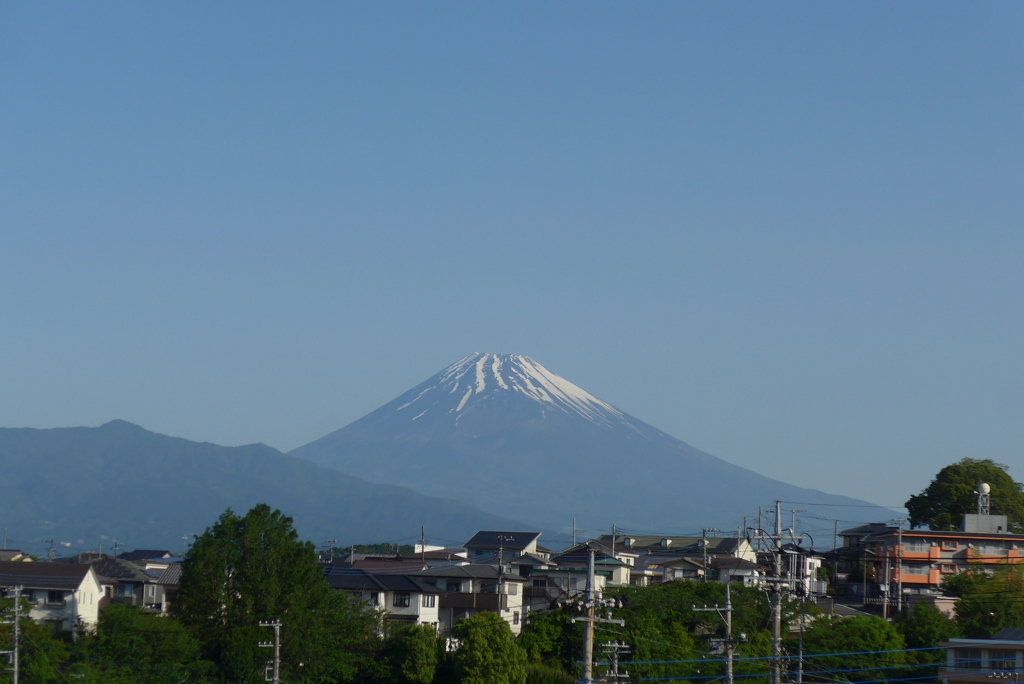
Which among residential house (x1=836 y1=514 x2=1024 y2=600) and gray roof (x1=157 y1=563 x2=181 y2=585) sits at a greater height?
residential house (x1=836 y1=514 x2=1024 y2=600)

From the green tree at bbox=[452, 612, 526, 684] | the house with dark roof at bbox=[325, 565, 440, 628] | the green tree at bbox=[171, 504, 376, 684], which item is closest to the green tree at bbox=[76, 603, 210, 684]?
the green tree at bbox=[171, 504, 376, 684]

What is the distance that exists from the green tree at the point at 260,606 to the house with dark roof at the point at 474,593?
862cm

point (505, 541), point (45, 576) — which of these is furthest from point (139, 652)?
point (505, 541)

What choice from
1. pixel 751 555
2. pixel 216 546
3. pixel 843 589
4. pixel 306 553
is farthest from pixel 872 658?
pixel 751 555

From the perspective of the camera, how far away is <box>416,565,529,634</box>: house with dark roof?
42.7 meters

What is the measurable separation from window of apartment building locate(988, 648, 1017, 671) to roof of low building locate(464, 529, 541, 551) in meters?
34.6

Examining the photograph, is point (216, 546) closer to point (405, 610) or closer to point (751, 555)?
point (405, 610)

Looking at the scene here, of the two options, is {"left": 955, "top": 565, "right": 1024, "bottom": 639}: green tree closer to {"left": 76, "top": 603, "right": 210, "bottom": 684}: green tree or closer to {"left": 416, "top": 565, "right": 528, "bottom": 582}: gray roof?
{"left": 416, "top": 565, "right": 528, "bottom": 582}: gray roof

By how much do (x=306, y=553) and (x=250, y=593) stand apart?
2.09m

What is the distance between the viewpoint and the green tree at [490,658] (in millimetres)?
31859

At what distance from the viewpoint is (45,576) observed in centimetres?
4238

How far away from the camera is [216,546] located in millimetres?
33281

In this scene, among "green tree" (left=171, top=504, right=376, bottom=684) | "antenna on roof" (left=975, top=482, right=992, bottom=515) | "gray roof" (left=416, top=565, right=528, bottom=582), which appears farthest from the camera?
"antenna on roof" (left=975, top=482, right=992, bottom=515)

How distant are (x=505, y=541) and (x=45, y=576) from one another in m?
26.4
